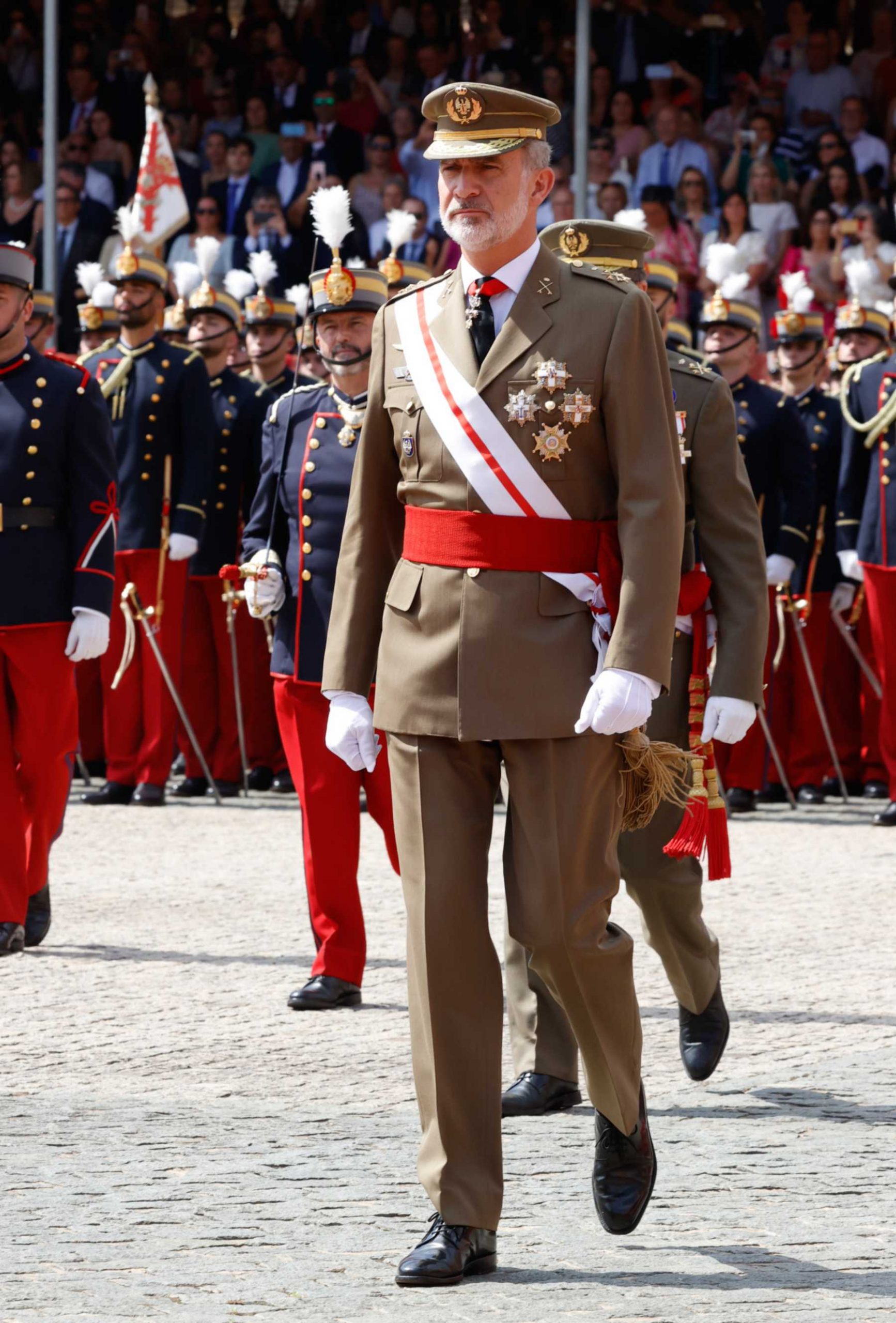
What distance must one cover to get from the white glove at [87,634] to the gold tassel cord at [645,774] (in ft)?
9.64

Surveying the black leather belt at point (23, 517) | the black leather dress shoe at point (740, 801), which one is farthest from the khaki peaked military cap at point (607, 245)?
the black leather dress shoe at point (740, 801)

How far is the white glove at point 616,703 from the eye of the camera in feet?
12.7

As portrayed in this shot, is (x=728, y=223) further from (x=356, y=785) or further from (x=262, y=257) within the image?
(x=356, y=785)

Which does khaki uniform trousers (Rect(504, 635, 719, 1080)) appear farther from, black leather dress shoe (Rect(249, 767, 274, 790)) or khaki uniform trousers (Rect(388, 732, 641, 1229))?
black leather dress shoe (Rect(249, 767, 274, 790))

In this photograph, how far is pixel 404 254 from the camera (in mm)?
14805

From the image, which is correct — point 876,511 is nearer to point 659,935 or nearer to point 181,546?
point 181,546

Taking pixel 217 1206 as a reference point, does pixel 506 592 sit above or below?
above

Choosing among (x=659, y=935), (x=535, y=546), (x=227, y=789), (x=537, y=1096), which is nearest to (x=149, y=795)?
(x=227, y=789)

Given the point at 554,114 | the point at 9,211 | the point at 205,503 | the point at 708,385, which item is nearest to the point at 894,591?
the point at 205,503

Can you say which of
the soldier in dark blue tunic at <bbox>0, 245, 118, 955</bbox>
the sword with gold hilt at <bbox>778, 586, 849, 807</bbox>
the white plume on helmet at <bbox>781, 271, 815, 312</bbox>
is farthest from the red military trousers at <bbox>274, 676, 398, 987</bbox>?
the white plume on helmet at <bbox>781, 271, 815, 312</bbox>

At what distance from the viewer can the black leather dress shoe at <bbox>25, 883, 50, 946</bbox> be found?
23.3 ft

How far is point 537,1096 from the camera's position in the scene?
5.21 m

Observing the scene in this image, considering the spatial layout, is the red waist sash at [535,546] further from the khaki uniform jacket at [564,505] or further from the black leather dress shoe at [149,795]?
the black leather dress shoe at [149,795]

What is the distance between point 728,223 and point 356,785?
9239mm
